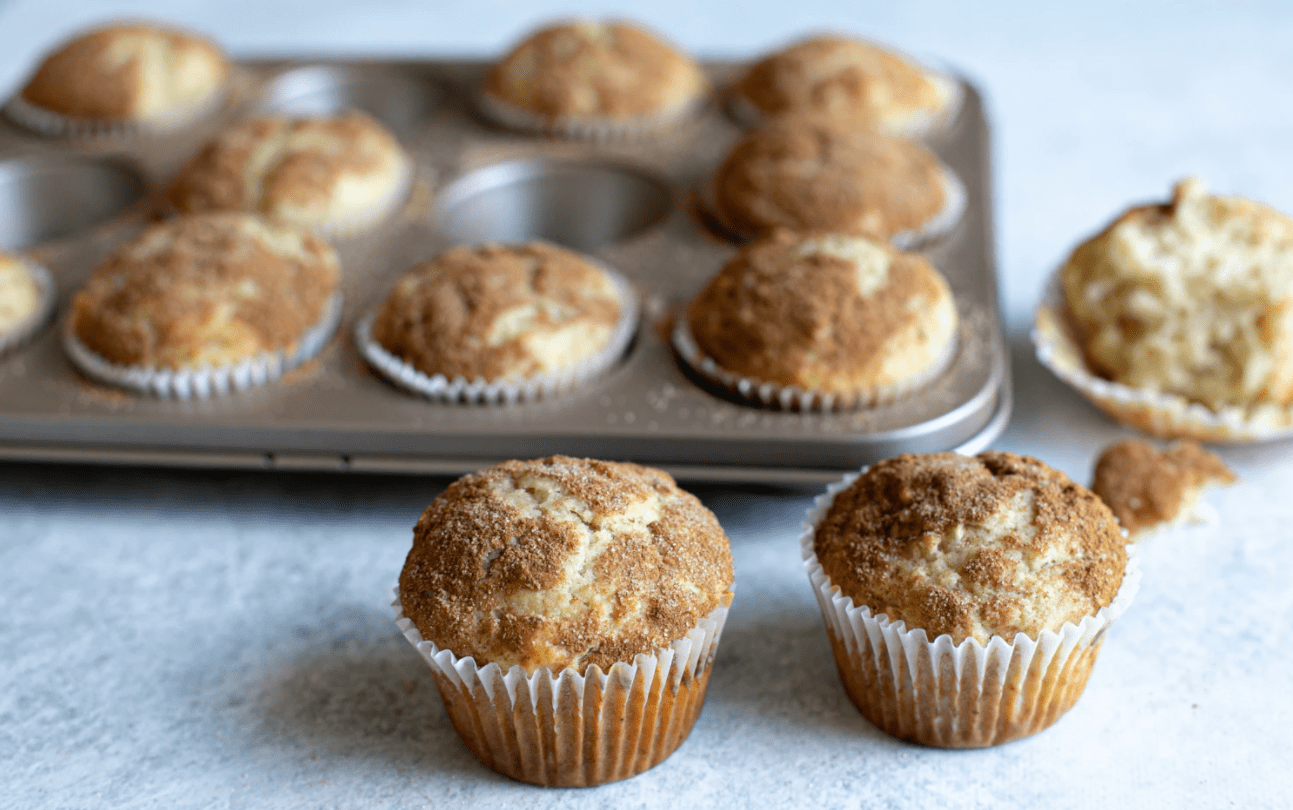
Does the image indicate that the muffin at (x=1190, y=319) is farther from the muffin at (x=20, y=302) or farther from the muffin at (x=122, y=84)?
the muffin at (x=122, y=84)

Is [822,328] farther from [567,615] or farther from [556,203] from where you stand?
[556,203]

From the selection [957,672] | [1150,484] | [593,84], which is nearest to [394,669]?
[957,672]

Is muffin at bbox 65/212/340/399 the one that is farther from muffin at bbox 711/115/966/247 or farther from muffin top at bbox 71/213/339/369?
muffin at bbox 711/115/966/247

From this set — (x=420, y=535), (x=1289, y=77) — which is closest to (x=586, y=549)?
(x=420, y=535)

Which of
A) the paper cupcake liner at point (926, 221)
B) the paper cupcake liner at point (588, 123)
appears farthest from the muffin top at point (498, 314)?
the paper cupcake liner at point (588, 123)

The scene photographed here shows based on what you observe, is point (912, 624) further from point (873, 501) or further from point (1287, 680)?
point (1287, 680)
